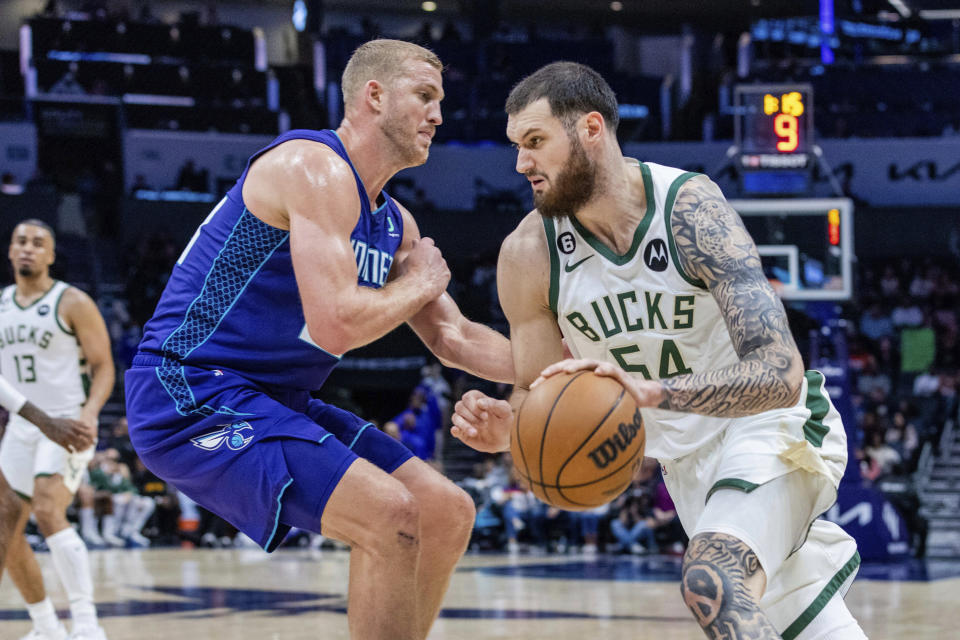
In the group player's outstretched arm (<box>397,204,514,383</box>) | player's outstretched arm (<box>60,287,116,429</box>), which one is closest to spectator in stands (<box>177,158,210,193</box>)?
player's outstretched arm (<box>60,287,116,429</box>)

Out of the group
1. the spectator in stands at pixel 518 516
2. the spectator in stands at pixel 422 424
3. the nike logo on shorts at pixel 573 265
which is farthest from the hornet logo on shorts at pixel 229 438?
the spectator in stands at pixel 422 424

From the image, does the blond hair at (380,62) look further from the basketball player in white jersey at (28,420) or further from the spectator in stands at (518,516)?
the spectator in stands at (518,516)

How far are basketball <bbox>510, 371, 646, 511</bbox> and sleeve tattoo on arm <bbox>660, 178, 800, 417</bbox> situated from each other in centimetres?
14

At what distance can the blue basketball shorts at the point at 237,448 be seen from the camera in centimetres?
342

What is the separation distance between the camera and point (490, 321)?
2061 centimetres

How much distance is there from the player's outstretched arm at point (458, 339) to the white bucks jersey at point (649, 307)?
52 cm

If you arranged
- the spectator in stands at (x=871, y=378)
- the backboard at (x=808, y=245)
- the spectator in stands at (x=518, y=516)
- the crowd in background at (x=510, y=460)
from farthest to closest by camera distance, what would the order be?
the spectator in stands at (x=871, y=378) → the spectator in stands at (x=518, y=516) → the crowd in background at (x=510, y=460) → the backboard at (x=808, y=245)

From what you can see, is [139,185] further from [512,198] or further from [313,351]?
[313,351]

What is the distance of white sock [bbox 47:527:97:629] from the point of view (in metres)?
6.21

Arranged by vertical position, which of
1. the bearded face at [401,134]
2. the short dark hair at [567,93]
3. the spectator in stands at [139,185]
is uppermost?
the short dark hair at [567,93]

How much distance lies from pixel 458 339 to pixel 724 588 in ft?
5.05

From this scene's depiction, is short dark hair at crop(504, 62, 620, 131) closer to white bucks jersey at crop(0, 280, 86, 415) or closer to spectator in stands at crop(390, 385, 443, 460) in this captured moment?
white bucks jersey at crop(0, 280, 86, 415)

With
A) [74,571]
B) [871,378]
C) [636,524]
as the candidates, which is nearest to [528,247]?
[74,571]

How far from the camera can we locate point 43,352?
697 centimetres
